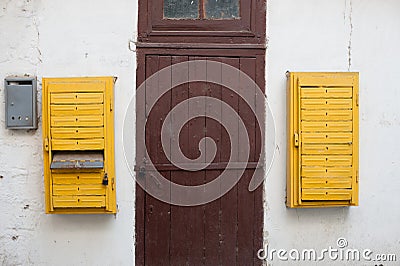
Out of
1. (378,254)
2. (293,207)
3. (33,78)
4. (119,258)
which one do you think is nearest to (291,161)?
(293,207)

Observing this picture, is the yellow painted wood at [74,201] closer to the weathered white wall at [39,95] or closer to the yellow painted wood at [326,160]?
the weathered white wall at [39,95]

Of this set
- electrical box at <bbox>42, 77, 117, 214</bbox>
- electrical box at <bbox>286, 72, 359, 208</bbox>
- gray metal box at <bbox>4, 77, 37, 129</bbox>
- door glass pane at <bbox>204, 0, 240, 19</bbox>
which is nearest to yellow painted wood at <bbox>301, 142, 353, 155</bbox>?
electrical box at <bbox>286, 72, 359, 208</bbox>

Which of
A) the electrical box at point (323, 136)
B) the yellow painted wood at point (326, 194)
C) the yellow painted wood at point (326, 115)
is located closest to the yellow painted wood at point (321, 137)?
the electrical box at point (323, 136)

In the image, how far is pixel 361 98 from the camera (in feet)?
17.1

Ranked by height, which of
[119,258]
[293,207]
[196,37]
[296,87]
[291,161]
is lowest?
[119,258]

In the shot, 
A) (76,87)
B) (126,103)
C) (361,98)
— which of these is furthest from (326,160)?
(76,87)

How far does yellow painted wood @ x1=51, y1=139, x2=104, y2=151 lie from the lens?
15.6ft

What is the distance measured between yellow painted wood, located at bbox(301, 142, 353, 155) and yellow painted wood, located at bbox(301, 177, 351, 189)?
0.22 m

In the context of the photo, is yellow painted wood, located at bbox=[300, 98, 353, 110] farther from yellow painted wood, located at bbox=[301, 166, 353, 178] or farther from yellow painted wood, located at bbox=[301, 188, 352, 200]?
yellow painted wood, located at bbox=[301, 188, 352, 200]

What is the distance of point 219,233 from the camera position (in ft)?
16.8

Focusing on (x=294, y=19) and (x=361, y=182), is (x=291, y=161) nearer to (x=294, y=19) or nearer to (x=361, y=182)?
(x=361, y=182)

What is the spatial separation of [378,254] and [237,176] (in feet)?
4.69

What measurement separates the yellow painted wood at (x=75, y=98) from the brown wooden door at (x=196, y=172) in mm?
430

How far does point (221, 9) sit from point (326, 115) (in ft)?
4.16
